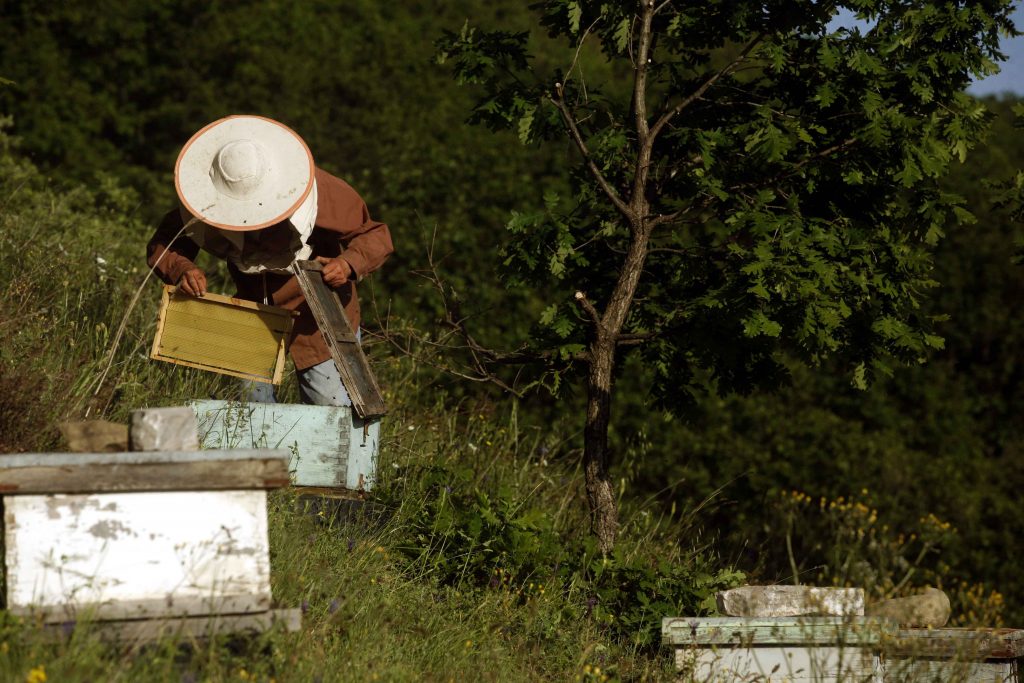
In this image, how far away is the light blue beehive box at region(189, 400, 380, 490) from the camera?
4.79 m

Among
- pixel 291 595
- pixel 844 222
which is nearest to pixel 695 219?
pixel 844 222

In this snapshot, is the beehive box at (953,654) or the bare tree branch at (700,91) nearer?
the beehive box at (953,654)

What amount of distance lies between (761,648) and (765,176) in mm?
2387

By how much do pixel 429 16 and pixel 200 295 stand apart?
12315 mm

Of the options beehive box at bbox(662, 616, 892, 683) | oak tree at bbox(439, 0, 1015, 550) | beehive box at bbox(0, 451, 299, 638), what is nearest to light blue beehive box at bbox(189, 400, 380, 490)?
oak tree at bbox(439, 0, 1015, 550)

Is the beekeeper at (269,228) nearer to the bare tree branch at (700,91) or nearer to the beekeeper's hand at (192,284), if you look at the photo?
the beekeeper's hand at (192,284)

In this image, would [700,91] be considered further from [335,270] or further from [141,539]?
[141,539]

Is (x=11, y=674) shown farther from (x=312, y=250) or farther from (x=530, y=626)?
(x=312, y=250)

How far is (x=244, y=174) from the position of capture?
183 inches

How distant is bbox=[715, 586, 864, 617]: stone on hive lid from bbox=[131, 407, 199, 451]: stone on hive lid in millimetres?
2335

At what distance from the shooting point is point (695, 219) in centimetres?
535

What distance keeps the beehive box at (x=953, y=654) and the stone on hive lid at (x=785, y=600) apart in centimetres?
24

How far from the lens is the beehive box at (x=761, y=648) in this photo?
4.05 meters

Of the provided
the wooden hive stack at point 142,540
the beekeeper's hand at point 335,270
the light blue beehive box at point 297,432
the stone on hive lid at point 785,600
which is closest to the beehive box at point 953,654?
the stone on hive lid at point 785,600
